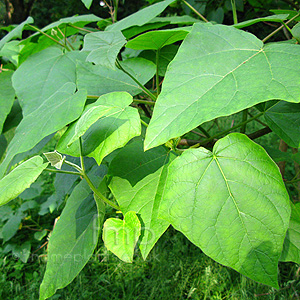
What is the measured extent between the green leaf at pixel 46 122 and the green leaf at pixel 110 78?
0.35 feet

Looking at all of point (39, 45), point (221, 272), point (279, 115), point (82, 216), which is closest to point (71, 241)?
point (82, 216)

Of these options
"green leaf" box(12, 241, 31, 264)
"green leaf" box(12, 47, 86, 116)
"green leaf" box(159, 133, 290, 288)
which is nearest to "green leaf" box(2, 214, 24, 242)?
"green leaf" box(12, 241, 31, 264)

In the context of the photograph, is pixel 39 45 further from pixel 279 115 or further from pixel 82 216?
pixel 279 115

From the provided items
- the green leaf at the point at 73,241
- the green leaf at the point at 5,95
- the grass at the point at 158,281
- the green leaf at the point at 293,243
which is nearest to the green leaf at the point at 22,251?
the grass at the point at 158,281

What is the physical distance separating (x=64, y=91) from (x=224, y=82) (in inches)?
16.4

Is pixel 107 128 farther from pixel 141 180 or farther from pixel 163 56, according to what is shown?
pixel 163 56

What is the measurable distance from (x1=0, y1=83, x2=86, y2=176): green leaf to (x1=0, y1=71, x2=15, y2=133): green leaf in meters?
0.23

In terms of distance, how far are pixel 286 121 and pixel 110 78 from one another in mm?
453

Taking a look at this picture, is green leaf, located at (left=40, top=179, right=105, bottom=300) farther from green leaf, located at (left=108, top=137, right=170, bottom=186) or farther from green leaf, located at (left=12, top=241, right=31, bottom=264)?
green leaf, located at (left=12, top=241, right=31, bottom=264)

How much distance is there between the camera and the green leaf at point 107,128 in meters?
0.48

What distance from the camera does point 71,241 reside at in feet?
2.07

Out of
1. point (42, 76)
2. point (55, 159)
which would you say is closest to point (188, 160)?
point (55, 159)

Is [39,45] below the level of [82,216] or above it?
above

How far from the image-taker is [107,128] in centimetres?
51
